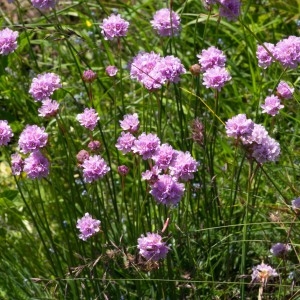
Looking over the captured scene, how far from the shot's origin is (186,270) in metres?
2.38

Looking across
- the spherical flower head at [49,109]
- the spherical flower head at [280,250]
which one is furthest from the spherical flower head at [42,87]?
the spherical flower head at [280,250]

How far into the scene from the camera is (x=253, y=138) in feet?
6.34

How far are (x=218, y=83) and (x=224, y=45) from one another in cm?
155

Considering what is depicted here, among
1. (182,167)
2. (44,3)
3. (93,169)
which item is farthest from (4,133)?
(182,167)

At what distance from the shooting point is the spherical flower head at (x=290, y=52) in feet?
7.00

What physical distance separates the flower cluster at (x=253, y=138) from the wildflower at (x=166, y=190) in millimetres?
195

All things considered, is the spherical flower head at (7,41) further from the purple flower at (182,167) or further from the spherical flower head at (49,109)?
the purple flower at (182,167)

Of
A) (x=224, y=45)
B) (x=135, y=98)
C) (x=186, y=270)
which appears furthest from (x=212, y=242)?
(x=224, y=45)

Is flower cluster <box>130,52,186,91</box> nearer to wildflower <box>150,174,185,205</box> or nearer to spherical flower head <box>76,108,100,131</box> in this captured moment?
spherical flower head <box>76,108,100,131</box>

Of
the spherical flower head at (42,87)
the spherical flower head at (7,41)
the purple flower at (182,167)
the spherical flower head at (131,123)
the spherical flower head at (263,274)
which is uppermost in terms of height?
the spherical flower head at (7,41)

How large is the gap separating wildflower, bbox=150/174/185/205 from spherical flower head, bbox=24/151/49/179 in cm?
31

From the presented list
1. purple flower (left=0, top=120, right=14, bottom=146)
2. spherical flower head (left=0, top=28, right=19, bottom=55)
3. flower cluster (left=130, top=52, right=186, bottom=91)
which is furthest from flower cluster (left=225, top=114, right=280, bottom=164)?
spherical flower head (left=0, top=28, right=19, bottom=55)

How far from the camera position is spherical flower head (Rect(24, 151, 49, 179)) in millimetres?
2002

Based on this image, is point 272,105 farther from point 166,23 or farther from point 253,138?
point 166,23
